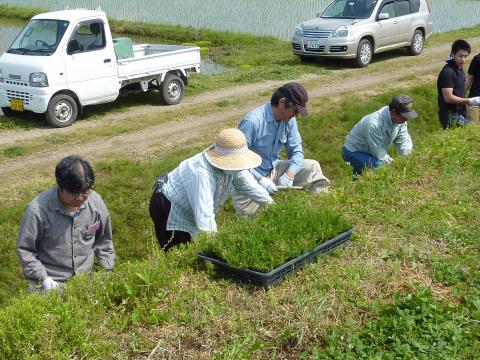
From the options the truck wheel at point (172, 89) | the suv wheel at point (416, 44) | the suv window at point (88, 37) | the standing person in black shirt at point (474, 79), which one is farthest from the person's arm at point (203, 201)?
the suv wheel at point (416, 44)

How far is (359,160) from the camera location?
23.9 ft

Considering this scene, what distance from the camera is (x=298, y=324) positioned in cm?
338

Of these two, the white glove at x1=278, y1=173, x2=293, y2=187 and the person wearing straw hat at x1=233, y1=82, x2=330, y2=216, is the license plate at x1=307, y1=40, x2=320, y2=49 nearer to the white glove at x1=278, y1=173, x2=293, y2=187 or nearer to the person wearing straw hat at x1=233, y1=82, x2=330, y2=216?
the person wearing straw hat at x1=233, y1=82, x2=330, y2=216

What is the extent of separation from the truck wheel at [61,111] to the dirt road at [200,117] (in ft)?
0.58

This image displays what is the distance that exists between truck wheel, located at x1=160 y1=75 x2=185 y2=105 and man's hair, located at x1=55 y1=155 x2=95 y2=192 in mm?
9088

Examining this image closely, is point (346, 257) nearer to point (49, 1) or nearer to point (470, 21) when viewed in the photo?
point (470, 21)

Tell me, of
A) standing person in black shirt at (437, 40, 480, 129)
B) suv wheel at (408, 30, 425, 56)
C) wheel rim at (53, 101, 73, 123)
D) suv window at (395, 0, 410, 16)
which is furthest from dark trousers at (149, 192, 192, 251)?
suv wheel at (408, 30, 425, 56)

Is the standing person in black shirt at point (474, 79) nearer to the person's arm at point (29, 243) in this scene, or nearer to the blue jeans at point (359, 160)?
the blue jeans at point (359, 160)

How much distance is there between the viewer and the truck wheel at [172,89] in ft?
43.0

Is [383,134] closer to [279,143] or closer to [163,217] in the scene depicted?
[279,143]

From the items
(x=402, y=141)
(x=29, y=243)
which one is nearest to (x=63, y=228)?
(x=29, y=243)

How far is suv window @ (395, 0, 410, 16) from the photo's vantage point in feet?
56.9

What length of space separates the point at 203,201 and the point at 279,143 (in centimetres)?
187

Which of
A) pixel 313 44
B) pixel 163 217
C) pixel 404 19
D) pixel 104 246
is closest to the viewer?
pixel 104 246
